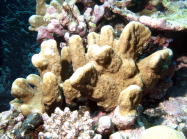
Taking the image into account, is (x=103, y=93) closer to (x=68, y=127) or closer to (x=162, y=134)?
(x=68, y=127)

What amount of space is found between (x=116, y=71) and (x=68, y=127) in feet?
3.16

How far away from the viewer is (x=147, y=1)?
4.36 meters

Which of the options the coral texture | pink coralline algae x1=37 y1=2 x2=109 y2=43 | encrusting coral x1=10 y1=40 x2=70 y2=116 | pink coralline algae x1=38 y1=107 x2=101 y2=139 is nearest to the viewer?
the coral texture

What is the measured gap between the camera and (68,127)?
1.48 metres

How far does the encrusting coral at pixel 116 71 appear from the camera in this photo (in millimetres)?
1542

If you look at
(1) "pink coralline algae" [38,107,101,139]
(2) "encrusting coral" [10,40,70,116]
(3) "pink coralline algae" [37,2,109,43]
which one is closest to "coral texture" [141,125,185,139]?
(1) "pink coralline algae" [38,107,101,139]

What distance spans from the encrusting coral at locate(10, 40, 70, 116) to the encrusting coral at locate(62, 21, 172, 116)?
0.61 ft

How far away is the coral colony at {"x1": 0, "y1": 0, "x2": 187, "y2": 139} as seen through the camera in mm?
1518

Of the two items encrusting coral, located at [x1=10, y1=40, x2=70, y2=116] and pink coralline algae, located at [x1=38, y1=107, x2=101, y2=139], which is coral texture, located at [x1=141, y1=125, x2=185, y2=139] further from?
encrusting coral, located at [x1=10, y1=40, x2=70, y2=116]

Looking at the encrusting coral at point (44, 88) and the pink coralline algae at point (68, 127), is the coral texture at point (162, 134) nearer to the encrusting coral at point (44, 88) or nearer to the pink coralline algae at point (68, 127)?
the pink coralline algae at point (68, 127)

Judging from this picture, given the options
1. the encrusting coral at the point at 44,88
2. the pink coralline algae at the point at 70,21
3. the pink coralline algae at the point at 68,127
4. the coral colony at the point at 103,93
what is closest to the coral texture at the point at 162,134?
the coral colony at the point at 103,93

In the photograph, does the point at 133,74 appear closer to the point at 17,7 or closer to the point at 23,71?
the point at 23,71

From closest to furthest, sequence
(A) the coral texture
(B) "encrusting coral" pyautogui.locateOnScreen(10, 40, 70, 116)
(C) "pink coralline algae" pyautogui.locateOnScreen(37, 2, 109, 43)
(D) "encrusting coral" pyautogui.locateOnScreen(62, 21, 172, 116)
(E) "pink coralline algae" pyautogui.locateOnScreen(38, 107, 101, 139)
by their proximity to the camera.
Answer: (A) the coral texture, (E) "pink coralline algae" pyautogui.locateOnScreen(38, 107, 101, 139), (D) "encrusting coral" pyautogui.locateOnScreen(62, 21, 172, 116), (B) "encrusting coral" pyautogui.locateOnScreen(10, 40, 70, 116), (C) "pink coralline algae" pyautogui.locateOnScreen(37, 2, 109, 43)

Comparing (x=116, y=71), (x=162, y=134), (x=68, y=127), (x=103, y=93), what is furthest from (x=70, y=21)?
(x=162, y=134)
